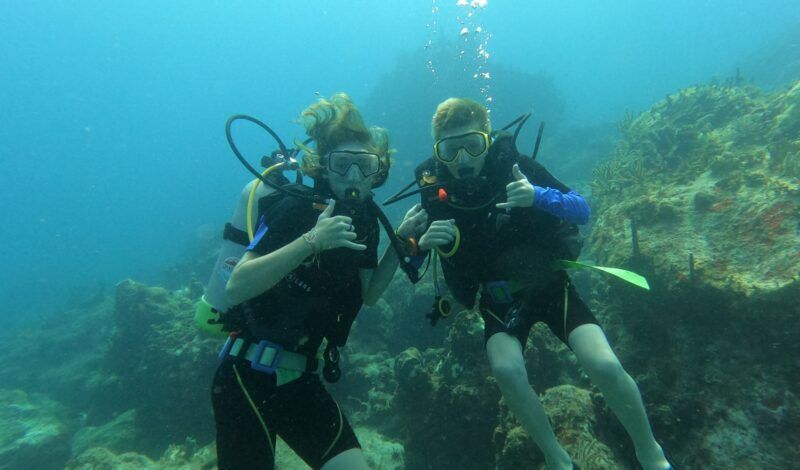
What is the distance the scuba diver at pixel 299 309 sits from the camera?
2.52 metres

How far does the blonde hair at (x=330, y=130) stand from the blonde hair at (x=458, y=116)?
774 millimetres

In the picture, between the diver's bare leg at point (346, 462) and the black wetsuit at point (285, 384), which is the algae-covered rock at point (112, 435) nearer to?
the black wetsuit at point (285, 384)

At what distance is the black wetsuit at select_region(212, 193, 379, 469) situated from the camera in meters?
2.59

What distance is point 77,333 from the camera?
1909 centimetres

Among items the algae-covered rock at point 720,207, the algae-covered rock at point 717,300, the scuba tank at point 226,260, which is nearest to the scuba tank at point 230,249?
the scuba tank at point 226,260

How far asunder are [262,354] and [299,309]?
0.39 m

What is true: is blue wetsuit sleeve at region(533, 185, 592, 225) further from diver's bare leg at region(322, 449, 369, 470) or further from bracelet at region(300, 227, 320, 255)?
diver's bare leg at region(322, 449, 369, 470)

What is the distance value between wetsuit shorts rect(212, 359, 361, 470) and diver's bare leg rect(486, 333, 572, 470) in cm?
124

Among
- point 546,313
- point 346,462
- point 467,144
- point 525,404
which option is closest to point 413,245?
point 467,144

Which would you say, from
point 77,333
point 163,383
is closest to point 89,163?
point 77,333

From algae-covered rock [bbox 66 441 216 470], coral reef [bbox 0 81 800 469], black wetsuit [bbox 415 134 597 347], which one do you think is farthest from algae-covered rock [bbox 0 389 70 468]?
black wetsuit [bbox 415 134 597 347]

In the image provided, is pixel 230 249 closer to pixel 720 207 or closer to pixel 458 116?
pixel 458 116

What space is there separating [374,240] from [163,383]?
8313 millimetres

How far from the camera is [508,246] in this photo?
139 inches
